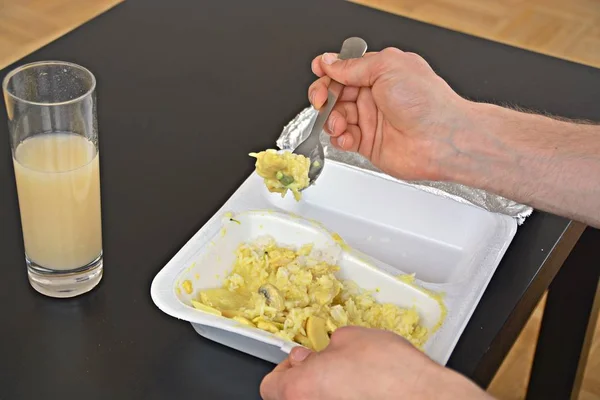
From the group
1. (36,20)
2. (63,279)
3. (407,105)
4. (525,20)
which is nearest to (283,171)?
(407,105)

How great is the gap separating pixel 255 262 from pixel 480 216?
33 centimetres

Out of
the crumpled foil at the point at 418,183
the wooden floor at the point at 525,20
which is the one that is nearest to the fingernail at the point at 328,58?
the crumpled foil at the point at 418,183

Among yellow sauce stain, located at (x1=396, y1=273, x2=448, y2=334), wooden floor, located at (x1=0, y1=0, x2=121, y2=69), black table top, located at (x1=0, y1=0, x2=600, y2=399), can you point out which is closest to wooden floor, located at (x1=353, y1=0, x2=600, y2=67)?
wooden floor, located at (x1=0, y1=0, x2=121, y2=69)

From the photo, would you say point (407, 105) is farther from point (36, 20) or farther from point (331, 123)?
point (36, 20)

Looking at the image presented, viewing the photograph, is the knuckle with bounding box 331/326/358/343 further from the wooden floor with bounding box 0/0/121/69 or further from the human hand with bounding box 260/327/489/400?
the wooden floor with bounding box 0/0/121/69

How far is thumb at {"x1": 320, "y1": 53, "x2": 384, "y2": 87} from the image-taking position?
1.18m

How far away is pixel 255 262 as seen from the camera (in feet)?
3.39

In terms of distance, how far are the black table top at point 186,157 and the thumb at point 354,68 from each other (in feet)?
0.48

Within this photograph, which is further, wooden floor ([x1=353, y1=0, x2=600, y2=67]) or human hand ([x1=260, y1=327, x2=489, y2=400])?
wooden floor ([x1=353, y1=0, x2=600, y2=67])

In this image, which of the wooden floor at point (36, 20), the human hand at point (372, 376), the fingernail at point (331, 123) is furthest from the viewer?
the wooden floor at point (36, 20)

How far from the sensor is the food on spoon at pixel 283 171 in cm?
112

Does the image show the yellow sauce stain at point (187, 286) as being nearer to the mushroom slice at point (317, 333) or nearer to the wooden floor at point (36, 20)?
the mushroom slice at point (317, 333)

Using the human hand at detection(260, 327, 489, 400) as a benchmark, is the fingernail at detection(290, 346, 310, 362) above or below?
below

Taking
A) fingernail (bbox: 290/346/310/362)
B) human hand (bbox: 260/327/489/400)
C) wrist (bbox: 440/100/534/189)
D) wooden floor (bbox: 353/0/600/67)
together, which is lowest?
wooden floor (bbox: 353/0/600/67)
